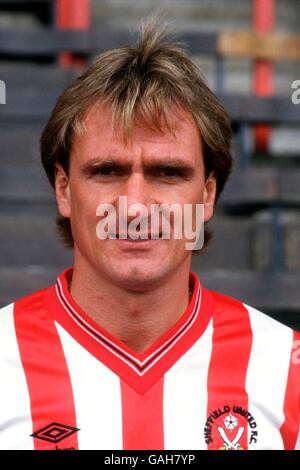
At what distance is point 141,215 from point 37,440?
1.93 feet

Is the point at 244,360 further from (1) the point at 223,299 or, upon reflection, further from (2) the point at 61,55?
(2) the point at 61,55

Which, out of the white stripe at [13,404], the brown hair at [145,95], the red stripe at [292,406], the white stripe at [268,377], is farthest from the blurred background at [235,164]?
the white stripe at [13,404]

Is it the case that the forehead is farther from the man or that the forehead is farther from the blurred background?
the blurred background

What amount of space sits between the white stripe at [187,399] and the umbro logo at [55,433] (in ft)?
0.76

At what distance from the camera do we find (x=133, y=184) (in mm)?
2568

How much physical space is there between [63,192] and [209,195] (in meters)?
0.38

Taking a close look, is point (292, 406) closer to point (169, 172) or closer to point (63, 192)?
point (169, 172)

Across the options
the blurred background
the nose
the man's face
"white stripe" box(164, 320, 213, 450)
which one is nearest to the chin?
the man's face

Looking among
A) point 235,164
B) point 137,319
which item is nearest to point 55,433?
point 137,319

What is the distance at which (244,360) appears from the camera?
282 centimetres

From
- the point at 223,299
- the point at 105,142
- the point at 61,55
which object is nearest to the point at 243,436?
the point at 223,299

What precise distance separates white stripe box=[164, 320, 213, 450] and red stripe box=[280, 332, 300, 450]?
0.70ft

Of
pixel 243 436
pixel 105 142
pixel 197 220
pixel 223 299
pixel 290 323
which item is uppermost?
pixel 105 142

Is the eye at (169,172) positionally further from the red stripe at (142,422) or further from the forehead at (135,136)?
the red stripe at (142,422)
